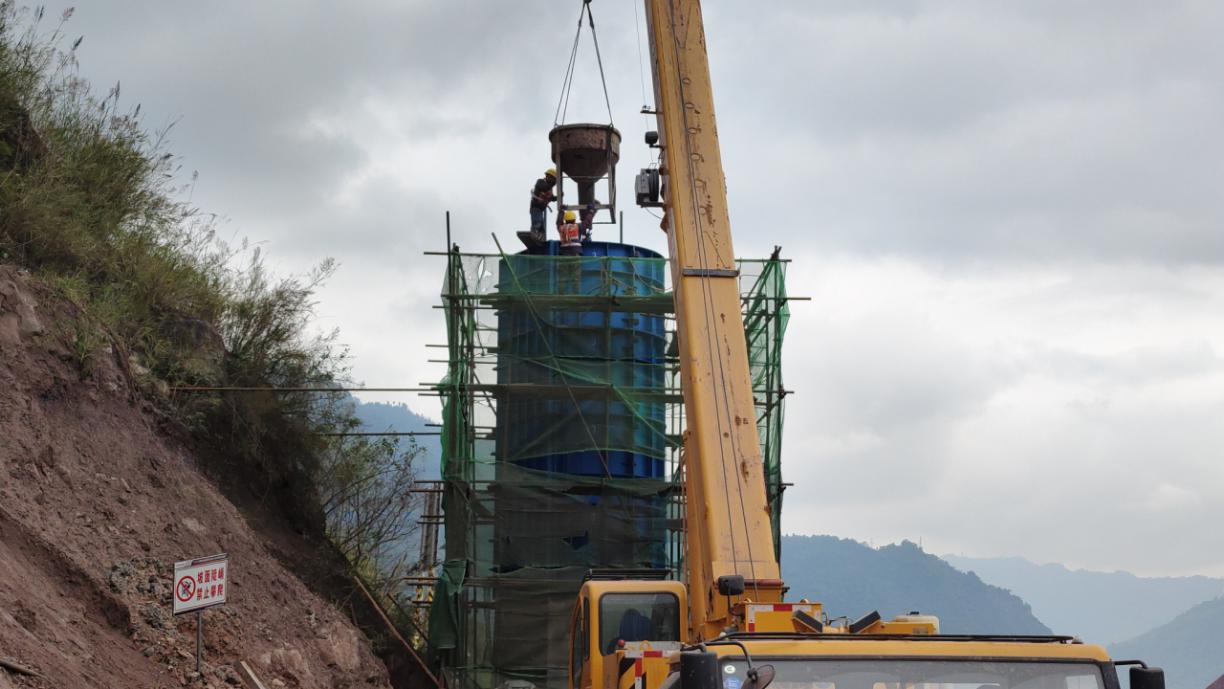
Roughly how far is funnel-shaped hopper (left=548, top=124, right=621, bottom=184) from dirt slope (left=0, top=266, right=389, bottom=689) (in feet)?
25.1

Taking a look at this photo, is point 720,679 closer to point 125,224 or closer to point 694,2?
point 694,2

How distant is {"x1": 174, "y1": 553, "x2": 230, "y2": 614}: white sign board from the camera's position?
40.0 feet

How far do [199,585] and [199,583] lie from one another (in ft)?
0.06

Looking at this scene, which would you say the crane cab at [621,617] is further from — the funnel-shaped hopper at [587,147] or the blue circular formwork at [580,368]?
the funnel-shaped hopper at [587,147]

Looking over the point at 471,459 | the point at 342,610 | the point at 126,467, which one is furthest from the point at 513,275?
the point at 126,467

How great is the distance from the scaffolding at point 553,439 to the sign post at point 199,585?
600cm

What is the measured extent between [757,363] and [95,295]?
9618 millimetres

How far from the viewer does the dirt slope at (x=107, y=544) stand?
11656mm

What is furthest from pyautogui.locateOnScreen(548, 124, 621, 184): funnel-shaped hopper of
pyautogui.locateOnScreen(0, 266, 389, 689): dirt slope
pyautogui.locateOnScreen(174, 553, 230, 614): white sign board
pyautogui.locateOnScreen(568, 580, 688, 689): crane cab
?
pyautogui.locateOnScreen(568, 580, 688, 689): crane cab

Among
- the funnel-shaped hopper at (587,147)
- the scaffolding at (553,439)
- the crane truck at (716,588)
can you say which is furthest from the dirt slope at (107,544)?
the funnel-shaped hopper at (587,147)

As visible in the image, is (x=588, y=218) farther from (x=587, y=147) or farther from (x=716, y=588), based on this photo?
(x=716, y=588)

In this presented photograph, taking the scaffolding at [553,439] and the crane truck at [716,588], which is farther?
the scaffolding at [553,439]

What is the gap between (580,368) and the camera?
1934 cm

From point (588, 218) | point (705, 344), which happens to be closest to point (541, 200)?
point (588, 218)
